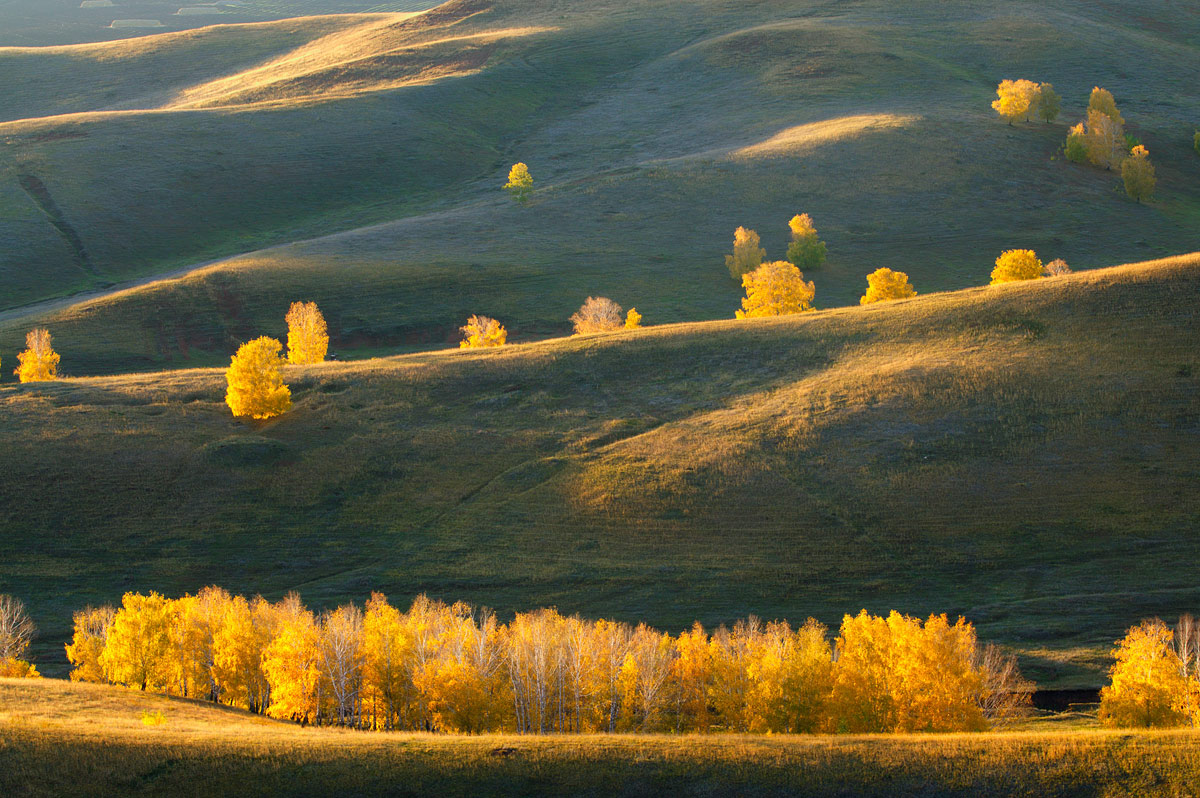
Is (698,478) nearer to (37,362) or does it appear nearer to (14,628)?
(14,628)

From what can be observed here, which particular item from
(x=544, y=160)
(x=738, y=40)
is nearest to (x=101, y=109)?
(x=544, y=160)

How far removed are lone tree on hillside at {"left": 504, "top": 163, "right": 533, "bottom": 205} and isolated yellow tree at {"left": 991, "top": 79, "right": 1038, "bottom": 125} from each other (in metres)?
68.5

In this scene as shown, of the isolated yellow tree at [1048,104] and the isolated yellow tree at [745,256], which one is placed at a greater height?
the isolated yellow tree at [1048,104]

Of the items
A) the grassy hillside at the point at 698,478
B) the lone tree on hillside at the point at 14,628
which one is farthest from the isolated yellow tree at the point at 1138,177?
the lone tree on hillside at the point at 14,628

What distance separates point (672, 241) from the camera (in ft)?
387

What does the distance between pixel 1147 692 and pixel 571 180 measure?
11957 centimetres

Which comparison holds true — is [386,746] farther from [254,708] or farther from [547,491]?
[547,491]

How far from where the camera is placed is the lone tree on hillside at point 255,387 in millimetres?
64625

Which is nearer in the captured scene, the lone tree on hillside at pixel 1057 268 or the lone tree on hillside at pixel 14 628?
the lone tree on hillside at pixel 14 628

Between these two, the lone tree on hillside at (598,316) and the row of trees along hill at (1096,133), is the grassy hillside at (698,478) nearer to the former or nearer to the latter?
the lone tree on hillside at (598,316)

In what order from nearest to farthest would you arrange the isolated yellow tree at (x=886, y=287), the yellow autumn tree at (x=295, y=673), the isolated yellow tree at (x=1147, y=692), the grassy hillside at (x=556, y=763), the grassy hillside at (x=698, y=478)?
the grassy hillside at (x=556, y=763) < the isolated yellow tree at (x=1147, y=692) < the yellow autumn tree at (x=295, y=673) < the grassy hillside at (x=698, y=478) < the isolated yellow tree at (x=886, y=287)

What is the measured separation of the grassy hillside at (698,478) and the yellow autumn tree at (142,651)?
5735mm

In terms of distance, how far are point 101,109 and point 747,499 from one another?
18159 cm

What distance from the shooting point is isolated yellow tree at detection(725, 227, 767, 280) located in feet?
352
